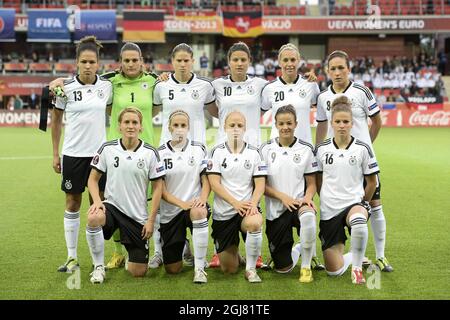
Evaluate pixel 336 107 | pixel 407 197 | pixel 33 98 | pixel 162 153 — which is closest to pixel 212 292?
pixel 162 153

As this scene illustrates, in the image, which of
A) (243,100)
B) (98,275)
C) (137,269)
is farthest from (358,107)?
(98,275)

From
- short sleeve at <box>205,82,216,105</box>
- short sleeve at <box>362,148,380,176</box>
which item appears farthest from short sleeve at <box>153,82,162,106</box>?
short sleeve at <box>362,148,380,176</box>

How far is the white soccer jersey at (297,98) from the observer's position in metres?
5.76

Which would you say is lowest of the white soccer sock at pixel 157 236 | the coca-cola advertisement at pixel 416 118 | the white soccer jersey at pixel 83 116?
the white soccer sock at pixel 157 236

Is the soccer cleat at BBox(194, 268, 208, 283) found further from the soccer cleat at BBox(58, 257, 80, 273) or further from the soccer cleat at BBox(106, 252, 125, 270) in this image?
the soccer cleat at BBox(58, 257, 80, 273)

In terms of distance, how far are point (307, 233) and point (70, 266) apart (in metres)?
2.02

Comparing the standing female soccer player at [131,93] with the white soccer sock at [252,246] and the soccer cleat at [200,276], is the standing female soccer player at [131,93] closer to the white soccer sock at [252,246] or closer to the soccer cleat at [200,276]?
the soccer cleat at [200,276]

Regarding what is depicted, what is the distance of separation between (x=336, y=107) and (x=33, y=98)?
25.3 meters

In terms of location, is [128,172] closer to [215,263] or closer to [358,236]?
[215,263]

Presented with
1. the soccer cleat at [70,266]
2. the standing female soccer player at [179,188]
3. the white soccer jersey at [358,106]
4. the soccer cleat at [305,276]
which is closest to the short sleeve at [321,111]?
the white soccer jersey at [358,106]

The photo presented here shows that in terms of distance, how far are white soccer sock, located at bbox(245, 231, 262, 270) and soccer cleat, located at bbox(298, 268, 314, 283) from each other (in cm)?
38

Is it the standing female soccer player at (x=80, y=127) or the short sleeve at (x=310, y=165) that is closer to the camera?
the short sleeve at (x=310, y=165)

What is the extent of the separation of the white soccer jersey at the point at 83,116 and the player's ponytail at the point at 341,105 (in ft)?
6.59

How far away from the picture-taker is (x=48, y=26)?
28969 millimetres
